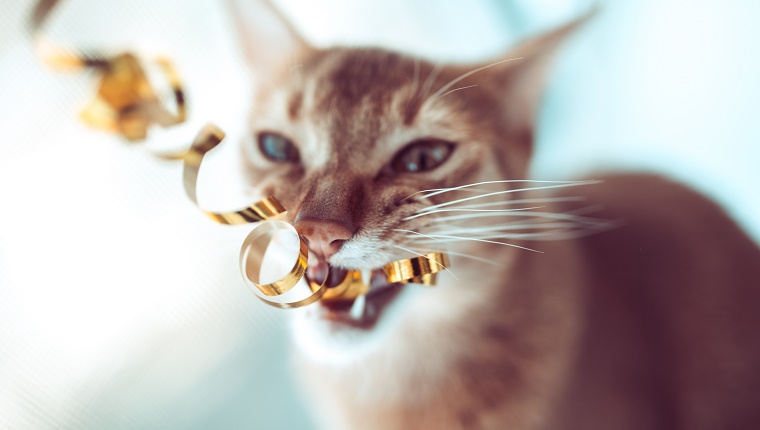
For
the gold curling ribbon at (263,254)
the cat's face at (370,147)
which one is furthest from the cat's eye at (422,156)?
the gold curling ribbon at (263,254)

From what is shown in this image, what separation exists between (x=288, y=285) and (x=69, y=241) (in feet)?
0.94

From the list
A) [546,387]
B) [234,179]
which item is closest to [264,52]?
[234,179]

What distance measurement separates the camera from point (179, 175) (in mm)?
643

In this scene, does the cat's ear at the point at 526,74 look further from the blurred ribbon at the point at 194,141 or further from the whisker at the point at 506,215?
the blurred ribbon at the point at 194,141

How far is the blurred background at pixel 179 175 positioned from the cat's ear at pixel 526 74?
0.11m

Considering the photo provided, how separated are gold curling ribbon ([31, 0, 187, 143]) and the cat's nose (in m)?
0.16

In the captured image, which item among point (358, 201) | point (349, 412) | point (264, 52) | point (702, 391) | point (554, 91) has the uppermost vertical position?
point (554, 91)

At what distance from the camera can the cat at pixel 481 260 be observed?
58 cm

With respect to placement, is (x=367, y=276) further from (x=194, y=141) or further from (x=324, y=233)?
(x=194, y=141)

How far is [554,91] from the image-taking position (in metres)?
1.07

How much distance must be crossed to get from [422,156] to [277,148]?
0.61ft

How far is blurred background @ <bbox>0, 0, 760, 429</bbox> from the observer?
0.54 metres

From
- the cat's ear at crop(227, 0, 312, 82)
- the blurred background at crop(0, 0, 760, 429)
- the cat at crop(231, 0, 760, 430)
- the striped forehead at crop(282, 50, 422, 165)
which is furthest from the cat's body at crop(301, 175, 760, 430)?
the cat's ear at crop(227, 0, 312, 82)

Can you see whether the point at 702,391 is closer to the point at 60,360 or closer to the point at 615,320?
the point at 615,320
